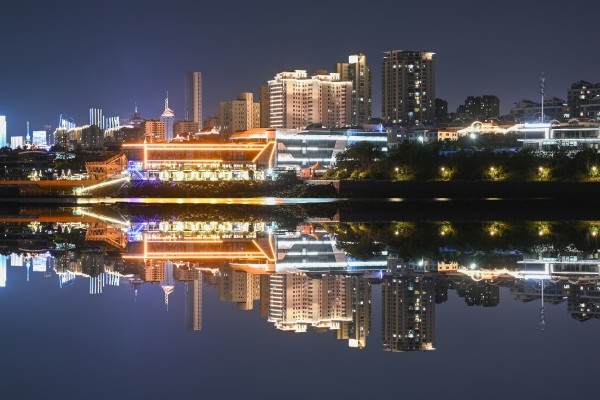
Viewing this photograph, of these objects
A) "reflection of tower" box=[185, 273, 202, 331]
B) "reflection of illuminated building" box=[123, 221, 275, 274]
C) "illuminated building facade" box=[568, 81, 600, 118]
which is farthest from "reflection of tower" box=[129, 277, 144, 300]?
"illuminated building facade" box=[568, 81, 600, 118]

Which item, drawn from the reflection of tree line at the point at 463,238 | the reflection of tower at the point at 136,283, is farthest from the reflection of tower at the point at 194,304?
the reflection of tree line at the point at 463,238

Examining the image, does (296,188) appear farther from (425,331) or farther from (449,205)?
(425,331)

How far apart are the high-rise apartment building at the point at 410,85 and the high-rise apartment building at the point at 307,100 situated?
38.0 feet

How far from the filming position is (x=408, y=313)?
12.9 meters

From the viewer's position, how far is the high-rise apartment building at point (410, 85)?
366 ft

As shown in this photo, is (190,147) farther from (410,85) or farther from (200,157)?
(410,85)

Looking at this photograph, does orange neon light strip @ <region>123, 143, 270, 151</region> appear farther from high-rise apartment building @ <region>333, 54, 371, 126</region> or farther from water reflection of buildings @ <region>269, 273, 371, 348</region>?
water reflection of buildings @ <region>269, 273, 371, 348</region>

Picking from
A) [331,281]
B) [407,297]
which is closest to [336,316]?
[407,297]

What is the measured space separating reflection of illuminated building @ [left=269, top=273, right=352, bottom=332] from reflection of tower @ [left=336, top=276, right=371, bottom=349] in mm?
99

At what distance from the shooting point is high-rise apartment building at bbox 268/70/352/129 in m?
98.6

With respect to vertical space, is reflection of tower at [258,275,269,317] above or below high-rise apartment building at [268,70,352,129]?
below

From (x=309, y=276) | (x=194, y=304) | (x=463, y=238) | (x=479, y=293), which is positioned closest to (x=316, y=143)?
(x=463, y=238)

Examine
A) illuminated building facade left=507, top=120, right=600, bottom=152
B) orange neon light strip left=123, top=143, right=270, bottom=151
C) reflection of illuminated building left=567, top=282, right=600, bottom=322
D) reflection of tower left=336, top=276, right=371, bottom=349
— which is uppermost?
illuminated building facade left=507, top=120, right=600, bottom=152

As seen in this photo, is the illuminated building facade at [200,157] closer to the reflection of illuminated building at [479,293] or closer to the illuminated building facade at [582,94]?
the illuminated building facade at [582,94]
